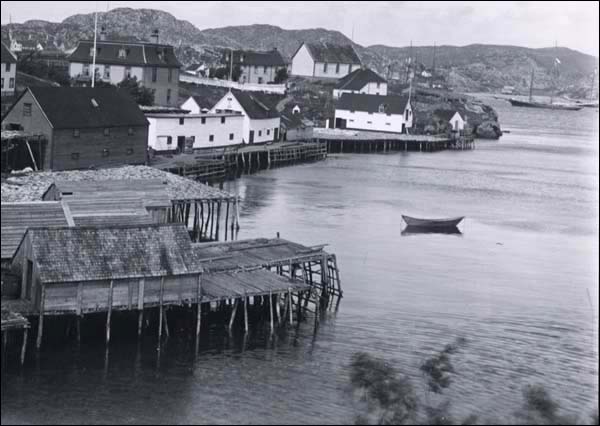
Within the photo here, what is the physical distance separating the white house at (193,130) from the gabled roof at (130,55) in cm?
1857

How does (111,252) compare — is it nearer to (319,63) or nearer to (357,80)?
(357,80)

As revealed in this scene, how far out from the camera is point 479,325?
4022cm

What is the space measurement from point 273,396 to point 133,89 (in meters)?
66.5

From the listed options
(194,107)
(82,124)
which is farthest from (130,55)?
(82,124)

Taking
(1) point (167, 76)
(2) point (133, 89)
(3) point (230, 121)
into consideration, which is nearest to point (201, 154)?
(3) point (230, 121)

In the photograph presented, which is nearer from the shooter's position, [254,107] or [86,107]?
[86,107]

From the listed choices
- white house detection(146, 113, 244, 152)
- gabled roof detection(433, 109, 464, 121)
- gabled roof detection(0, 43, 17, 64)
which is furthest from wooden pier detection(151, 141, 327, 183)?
gabled roof detection(433, 109, 464, 121)

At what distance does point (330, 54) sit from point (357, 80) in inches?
567

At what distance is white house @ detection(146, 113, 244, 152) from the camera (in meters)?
77.2

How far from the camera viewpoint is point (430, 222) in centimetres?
6106

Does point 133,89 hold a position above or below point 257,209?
above

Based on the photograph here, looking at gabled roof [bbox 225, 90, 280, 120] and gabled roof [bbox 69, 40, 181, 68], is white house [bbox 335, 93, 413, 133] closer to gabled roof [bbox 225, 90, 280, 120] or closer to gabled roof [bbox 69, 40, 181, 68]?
gabled roof [bbox 69, 40, 181, 68]

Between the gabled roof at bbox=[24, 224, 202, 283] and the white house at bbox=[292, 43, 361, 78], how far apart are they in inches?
4427

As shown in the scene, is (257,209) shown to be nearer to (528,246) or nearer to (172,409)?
(528,246)
